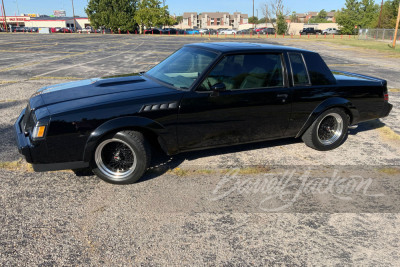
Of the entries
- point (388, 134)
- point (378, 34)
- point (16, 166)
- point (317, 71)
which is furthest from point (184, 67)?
point (378, 34)

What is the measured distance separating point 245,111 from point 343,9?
74614 millimetres

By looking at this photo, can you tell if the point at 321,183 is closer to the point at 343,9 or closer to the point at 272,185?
the point at 272,185

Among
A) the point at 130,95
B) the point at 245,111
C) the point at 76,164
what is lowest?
the point at 76,164

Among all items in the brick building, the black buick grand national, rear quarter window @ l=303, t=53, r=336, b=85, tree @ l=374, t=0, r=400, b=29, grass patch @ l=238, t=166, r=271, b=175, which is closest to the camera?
the black buick grand national

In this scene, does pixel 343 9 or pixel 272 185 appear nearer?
pixel 272 185

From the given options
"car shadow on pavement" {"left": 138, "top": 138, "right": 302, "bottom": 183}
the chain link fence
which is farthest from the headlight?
the chain link fence

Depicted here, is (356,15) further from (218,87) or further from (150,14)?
(218,87)

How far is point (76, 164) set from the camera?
3328 millimetres

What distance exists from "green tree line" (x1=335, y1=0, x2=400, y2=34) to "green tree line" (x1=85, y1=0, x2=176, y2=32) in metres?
36.5

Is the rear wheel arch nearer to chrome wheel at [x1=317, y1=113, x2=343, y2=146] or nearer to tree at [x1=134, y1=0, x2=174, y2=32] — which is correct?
chrome wheel at [x1=317, y1=113, x2=343, y2=146]

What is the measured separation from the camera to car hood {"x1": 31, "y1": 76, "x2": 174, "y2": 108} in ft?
11.7

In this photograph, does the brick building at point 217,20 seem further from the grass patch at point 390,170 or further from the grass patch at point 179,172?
the grass patch at point 179,172

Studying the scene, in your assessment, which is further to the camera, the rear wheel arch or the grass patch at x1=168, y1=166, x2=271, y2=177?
the rear wheel arch

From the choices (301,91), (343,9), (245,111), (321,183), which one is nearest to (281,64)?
Answer: (301,91)
